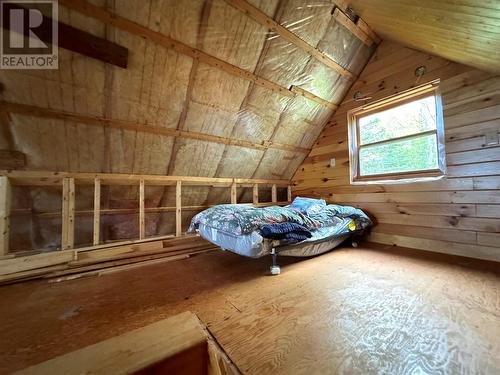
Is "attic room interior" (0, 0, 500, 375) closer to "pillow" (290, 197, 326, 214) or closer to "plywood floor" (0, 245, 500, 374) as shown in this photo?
"plywood floor" (0, 245, 500, 374)

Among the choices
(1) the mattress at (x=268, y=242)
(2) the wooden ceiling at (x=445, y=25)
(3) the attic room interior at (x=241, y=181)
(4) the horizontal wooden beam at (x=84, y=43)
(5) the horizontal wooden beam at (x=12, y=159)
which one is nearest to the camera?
(3) the attic room interior at (x=241, y=181)

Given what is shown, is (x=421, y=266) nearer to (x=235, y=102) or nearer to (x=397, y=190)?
(x=397, y=190)

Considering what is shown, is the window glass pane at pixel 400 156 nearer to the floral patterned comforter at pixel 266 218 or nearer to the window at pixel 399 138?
the window at pixel 399 138

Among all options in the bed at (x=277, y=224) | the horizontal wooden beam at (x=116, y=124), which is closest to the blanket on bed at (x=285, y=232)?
the bed at (x=277, y=224)

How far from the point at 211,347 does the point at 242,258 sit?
152cm

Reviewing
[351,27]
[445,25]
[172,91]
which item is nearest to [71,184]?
[172,91]

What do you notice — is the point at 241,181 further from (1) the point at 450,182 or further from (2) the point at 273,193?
(1) the point at 450,182

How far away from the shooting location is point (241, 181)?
356cm

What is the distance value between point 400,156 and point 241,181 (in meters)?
2.41

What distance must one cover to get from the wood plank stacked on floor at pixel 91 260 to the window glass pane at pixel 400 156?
9.65 ft

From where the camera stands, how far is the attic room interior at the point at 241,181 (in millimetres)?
1032

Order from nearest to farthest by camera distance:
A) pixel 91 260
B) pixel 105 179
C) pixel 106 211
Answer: pixel 91 260
pixel 105 179
pixel 106 211

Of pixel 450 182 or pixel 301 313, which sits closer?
pixel 301 313

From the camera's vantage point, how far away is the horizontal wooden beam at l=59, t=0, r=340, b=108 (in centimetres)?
160
